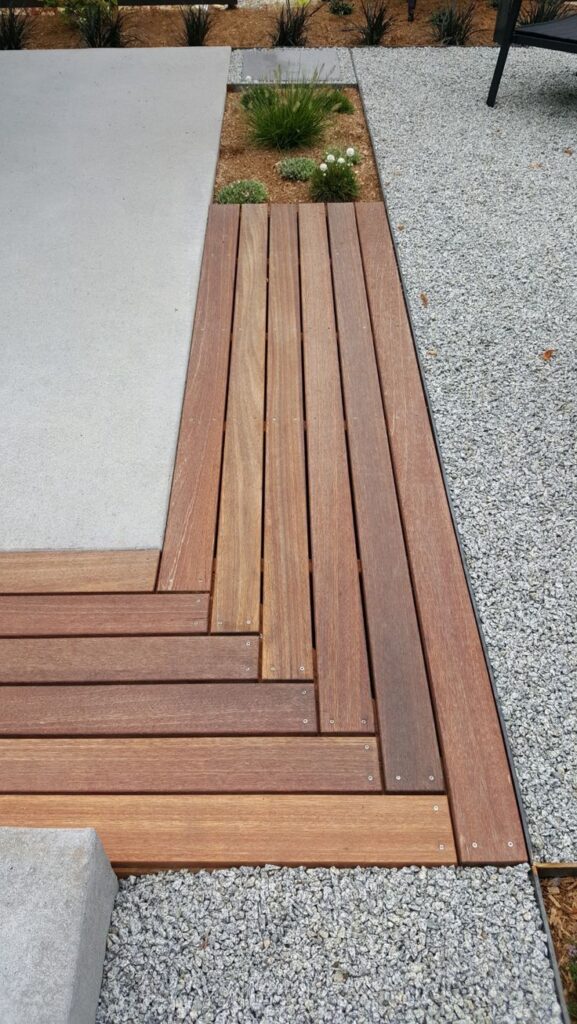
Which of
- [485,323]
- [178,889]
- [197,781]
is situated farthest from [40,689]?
[485,323]

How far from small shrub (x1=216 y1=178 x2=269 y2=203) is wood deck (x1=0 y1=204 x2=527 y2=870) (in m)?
1.36

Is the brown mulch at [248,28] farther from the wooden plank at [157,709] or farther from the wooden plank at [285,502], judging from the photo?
A: the wooden plank at [157,709]

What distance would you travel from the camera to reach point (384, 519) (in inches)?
78.4

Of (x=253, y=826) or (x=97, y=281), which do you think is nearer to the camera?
(x=253, y=826)

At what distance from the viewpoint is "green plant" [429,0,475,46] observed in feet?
17.0

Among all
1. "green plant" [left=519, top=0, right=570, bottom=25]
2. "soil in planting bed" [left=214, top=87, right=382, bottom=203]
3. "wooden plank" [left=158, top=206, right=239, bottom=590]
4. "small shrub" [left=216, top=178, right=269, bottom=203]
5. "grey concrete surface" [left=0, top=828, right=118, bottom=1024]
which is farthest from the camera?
"green plant" [left=519, top=0, right=570, bottom=25]

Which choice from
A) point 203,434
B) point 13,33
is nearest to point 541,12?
point 13,33

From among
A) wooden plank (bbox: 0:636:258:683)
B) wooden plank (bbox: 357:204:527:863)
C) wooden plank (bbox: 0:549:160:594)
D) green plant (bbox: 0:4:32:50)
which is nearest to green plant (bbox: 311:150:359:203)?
wooden plank (bbox: 357:204:527:863)

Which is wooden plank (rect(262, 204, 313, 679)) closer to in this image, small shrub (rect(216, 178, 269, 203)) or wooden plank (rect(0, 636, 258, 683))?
Result: wooden plank (rect(0, 636, 258, 683))

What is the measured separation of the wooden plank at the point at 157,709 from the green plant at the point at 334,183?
2.59 m

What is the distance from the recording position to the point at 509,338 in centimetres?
265

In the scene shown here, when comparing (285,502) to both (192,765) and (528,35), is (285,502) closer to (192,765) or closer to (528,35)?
(192,765)

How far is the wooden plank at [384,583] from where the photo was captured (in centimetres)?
151

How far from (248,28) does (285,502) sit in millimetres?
4934
